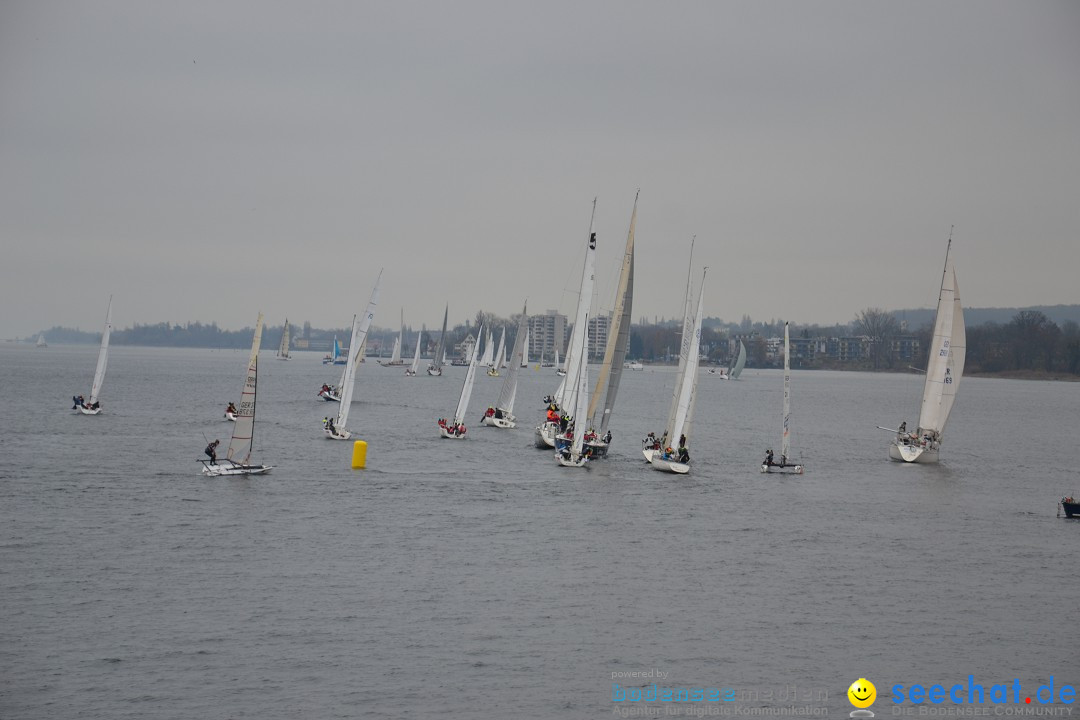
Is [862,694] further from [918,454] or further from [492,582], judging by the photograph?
[918,454]

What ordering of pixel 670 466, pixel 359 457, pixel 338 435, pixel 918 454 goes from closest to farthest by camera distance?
1. pixel 359 457
2. pixel 670 466
3. pixel 918 454
4. pixel 338 435

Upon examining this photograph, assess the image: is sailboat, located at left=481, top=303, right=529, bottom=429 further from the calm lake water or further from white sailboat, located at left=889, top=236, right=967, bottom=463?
white sailboat, located at left=889, top=236, right=967, bottom=463

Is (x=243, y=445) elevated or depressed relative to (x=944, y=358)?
depressed

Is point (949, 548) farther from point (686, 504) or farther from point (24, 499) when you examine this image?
point (24, 499)

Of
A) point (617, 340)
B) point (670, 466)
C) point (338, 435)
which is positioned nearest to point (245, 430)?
point (338, 435)

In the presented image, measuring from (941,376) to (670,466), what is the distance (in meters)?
18.5

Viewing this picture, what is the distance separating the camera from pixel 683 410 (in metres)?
52.6

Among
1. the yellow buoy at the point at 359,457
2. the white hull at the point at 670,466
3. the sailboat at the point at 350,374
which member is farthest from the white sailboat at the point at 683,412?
the sailboat at the point at 350,374

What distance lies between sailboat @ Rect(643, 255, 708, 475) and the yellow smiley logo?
96.9ft

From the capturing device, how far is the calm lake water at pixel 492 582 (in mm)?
21266

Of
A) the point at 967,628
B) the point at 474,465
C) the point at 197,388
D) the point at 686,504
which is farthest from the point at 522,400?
the point at 967,628

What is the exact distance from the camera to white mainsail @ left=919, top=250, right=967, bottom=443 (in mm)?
59719

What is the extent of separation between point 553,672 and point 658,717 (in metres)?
2.64

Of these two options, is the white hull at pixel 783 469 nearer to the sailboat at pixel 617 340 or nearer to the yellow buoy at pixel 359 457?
the sailboat at pixel 617 340
